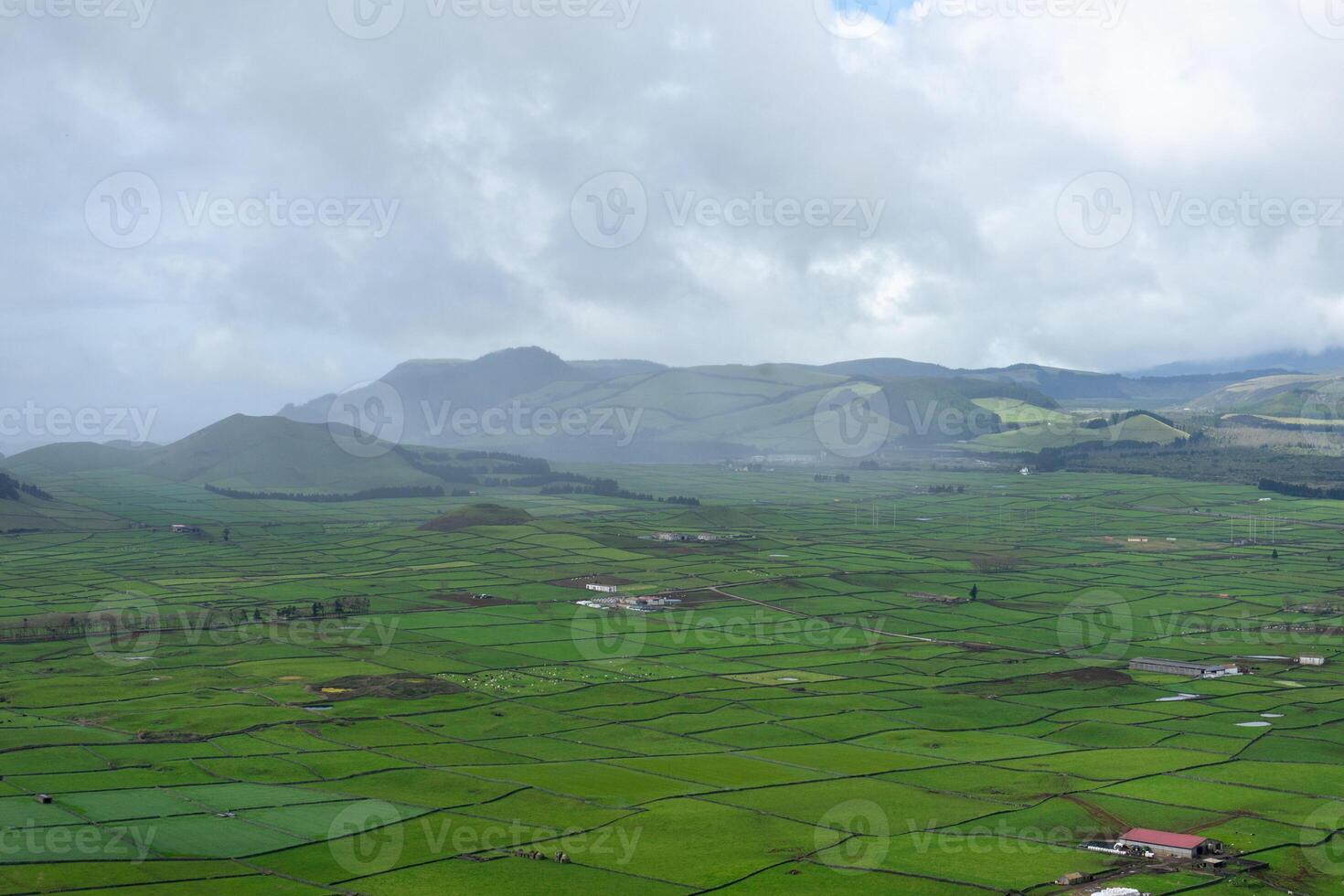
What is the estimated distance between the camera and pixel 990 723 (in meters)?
87.2

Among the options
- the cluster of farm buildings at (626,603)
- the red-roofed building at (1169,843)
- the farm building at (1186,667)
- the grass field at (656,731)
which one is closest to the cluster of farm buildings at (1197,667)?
the farm building at (1186,667)

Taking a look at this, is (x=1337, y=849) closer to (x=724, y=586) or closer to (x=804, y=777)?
(x=804, y=777)

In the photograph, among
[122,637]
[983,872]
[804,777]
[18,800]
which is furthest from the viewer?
[122,637]

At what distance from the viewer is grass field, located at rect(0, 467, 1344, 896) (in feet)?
187

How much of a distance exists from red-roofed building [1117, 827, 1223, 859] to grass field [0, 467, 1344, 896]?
183cm

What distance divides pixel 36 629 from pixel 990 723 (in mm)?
85023

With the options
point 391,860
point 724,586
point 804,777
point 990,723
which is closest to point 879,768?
point 804,777

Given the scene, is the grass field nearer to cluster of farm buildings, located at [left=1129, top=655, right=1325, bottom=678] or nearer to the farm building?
cluster of farm buildings, located at [left=1129, top=655, right=1325, bottom=678]

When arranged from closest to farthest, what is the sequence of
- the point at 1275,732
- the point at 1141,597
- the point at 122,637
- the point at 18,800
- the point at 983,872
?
the point at 983,872, the point at 18,800, the point at 1275,732, the point at 122,637, the point at 1141,597

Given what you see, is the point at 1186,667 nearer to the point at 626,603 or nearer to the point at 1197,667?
the point at 1197,667

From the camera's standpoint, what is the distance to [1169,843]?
58.0 m

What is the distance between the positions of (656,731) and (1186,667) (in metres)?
48.5

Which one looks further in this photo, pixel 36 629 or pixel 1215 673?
pixel 36 629

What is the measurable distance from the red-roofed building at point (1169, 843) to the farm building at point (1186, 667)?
46.8 m
